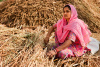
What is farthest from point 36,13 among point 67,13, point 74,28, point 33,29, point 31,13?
point 74,28

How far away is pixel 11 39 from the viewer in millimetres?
2223

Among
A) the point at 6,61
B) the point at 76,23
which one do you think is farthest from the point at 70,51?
the point at 6,61

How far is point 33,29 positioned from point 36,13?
49cm

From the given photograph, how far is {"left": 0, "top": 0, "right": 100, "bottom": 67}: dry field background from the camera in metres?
1.82

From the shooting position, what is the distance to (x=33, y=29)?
11.8 ft

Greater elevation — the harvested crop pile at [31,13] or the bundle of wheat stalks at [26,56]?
the harvested crop pile at [31,13]

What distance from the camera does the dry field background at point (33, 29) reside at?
1817mm

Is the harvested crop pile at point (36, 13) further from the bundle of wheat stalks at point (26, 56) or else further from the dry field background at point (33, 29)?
the bundle of wheat stalks at point (26, 56)

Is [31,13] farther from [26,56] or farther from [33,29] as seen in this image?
[26,56]

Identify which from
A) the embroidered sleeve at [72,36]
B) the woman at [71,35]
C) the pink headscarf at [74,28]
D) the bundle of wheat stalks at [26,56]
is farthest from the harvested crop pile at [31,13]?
the embroidered sleeve at [72,36]

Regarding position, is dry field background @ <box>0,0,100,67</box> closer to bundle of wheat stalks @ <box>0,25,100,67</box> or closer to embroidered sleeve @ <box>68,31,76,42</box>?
bundle of wheat stalks @ <box>0,25,100,67</box>

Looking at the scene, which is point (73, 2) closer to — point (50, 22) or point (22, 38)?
point (50, 22)

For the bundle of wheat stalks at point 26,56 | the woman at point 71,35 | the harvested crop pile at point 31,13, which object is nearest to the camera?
the bundle of wheat stalks at point 26,56

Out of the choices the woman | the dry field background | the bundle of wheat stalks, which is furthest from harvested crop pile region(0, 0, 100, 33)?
the woman
